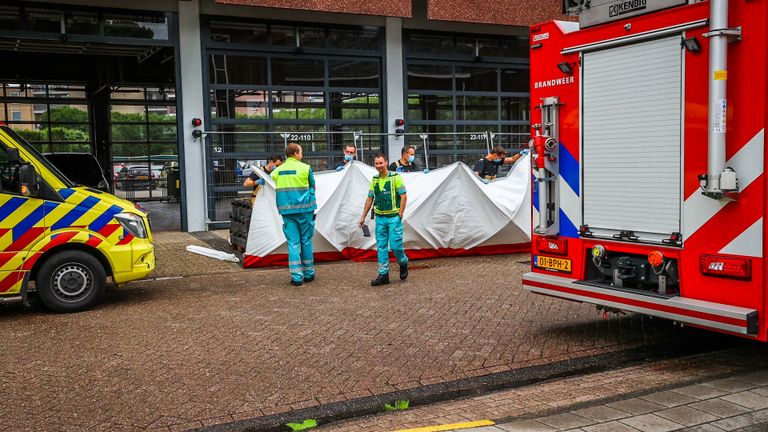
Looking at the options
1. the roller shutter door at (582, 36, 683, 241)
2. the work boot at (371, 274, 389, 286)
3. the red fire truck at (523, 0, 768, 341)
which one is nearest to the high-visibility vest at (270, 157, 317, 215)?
the work boot at (371, 274, 389, 286)

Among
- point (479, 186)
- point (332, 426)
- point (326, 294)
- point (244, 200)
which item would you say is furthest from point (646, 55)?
point (244, 200)

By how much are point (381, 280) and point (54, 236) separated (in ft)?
13.4

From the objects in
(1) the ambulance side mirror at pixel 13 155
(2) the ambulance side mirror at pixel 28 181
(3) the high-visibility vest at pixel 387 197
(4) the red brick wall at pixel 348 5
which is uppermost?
(4) the red brick wall at pixel 348 5

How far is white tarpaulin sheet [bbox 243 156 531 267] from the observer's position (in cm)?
1189

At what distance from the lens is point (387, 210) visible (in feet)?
34.2

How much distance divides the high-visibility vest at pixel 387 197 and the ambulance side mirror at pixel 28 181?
4213 millimetres

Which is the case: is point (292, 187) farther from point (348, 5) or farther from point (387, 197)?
point (348, 5)

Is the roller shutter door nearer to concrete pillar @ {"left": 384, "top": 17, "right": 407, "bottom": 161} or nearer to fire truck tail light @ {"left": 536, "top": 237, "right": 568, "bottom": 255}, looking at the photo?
fire truck tail light @ {"left": 536, "top": 237, "right": 568, "bottom": 255}

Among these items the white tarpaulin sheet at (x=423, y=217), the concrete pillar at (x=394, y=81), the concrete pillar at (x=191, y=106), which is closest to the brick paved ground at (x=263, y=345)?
the white tarpaulin sheet at (x=423, y=217)

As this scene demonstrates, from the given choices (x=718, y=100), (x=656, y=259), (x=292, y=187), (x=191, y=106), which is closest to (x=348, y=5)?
(x=191, y=106)

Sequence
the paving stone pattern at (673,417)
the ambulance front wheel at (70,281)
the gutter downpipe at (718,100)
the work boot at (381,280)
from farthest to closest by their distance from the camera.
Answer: the work boot at (381,280) < the ambulance front wheel at (70,281) < the gutter downpipe at (718,100) < the paving stone pattern at (673,417)

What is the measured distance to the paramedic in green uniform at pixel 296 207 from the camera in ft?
34.0

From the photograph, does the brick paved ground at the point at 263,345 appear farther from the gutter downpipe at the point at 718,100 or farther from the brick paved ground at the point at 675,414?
the gutter downpipe at the point at 718,100

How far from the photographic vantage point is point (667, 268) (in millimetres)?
6168
